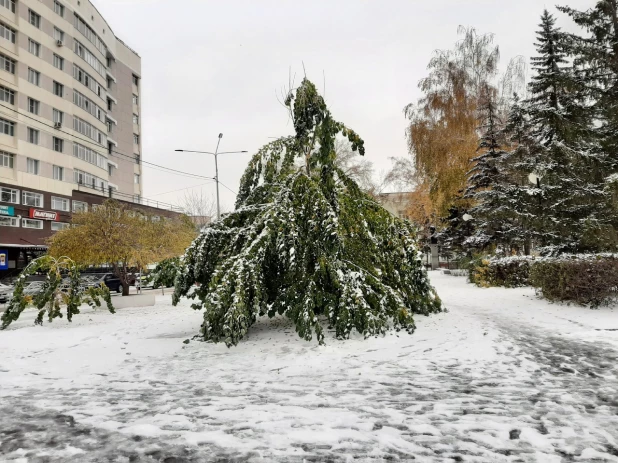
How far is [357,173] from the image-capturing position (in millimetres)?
33906

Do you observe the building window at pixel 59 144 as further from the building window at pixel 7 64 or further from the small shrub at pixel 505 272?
the small shrub at pixel 505 272

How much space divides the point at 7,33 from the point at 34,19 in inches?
124

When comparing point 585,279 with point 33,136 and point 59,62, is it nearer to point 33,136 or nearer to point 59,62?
point 33,136

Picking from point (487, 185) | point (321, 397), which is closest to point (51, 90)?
point (487, 185)

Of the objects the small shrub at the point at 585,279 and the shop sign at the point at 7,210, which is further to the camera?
the shop sign at the point at 7,210

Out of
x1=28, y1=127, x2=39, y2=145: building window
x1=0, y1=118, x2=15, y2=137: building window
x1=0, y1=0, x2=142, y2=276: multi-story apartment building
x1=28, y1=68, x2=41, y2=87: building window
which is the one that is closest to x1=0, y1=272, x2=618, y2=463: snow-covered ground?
x1=0, y1=0, x2=142, y2=276: multi-story apartment building

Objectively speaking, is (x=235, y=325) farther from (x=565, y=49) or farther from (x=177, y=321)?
(x=565, y=49)

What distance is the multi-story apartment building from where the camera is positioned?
28.9 m

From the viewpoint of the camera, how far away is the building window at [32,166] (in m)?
30.1

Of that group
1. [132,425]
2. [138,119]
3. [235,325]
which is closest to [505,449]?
[132,425]

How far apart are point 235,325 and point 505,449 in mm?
3654

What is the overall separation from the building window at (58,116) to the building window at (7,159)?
15.7 ft

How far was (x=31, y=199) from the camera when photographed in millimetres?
30047

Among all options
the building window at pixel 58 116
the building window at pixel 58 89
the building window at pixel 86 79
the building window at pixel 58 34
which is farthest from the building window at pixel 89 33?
the building window at pixel 58 116
